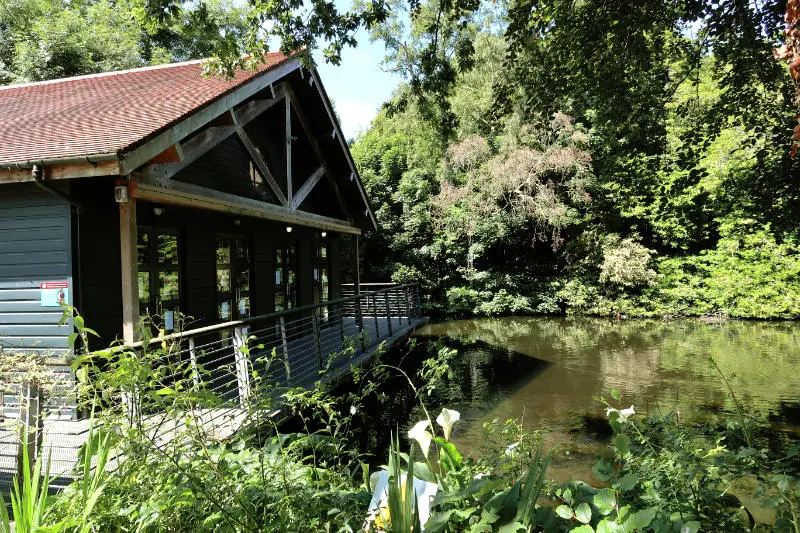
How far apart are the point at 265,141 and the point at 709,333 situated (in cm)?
1352

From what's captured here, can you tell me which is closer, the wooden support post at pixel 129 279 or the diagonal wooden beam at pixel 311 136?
the wooden support post at pixel 129 279

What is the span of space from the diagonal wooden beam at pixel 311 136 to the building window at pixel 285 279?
6.31ft

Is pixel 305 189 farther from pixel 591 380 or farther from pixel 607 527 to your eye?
pixel 607 527

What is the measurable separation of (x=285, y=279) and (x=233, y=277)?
2.04 m

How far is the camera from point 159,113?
19.6 feet

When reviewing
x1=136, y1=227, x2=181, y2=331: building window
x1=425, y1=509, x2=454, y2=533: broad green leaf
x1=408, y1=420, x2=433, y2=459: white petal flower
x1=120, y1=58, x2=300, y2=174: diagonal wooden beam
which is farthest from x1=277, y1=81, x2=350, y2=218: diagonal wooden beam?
x1=425, y1=509, x2=454, y2=533: broad green leaf

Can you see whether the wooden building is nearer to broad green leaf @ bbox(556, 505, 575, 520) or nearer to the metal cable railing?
the metal cable railing

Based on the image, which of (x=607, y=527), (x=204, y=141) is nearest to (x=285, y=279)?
(x=204, y=141)

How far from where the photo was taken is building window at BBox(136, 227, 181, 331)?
21.6ft

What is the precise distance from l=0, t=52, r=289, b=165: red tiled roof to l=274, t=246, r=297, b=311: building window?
12.9 ft

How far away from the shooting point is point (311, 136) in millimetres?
10508

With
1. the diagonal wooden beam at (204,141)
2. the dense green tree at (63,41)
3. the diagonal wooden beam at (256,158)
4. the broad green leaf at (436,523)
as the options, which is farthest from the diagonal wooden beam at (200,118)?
the dense green tree at (63,41)

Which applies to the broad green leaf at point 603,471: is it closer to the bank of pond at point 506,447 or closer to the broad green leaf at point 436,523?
the bank of pond at point 506,447

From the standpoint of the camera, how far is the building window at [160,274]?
6.57m
